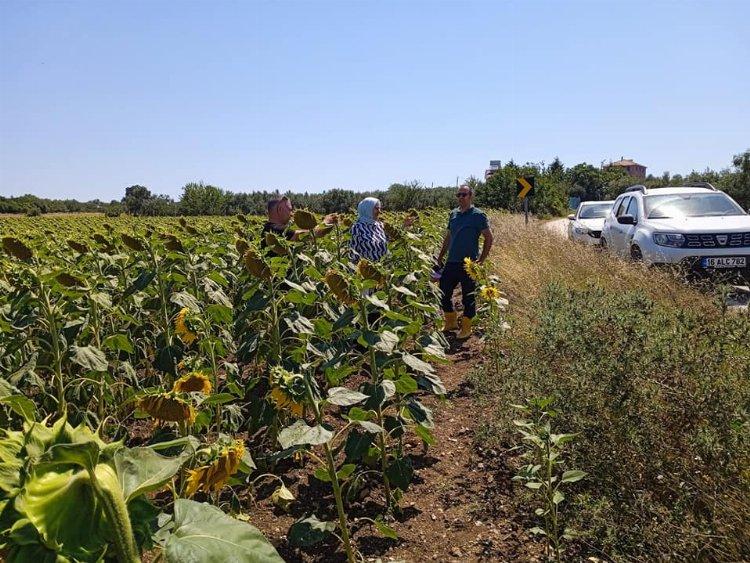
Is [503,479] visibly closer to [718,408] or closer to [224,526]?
[718,408]

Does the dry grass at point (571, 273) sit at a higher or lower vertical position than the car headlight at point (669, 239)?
lower

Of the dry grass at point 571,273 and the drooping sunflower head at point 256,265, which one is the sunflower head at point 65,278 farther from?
the dry grass at point 571,273

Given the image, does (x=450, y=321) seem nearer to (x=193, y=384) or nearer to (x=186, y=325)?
(x=186, y=325)

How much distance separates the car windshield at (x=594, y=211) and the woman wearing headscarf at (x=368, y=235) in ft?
38.9

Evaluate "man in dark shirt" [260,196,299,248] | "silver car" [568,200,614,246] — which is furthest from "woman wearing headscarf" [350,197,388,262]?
"silver car" [568,200,614,246]

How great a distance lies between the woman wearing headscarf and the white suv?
159 inches

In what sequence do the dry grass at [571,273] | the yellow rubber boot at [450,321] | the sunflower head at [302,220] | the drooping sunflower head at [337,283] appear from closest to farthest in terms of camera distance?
the drooping sunflower head at [337,283], the sunflower head at [302,220], the dry grass at [571,273], the yellow rubber boot at [450,321]

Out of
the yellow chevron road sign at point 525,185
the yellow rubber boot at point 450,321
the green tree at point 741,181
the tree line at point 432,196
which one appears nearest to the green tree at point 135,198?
the tree line at point 432,196

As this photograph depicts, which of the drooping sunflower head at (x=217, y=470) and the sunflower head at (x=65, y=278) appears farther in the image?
the sunflower head at (x=65, y=278)

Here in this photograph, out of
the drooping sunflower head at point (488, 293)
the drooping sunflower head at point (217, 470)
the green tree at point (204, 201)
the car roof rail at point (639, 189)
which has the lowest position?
the drooping sunflower head at point (217, 470)

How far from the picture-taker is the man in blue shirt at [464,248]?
6625mm

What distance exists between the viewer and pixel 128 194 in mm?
56031

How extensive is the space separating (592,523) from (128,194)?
59443 millimetres

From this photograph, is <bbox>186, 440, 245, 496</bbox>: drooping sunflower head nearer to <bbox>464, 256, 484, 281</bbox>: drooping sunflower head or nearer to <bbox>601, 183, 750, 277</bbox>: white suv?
<bbox>464, 256, 484, 281</bbox>: drooping sunflower head
